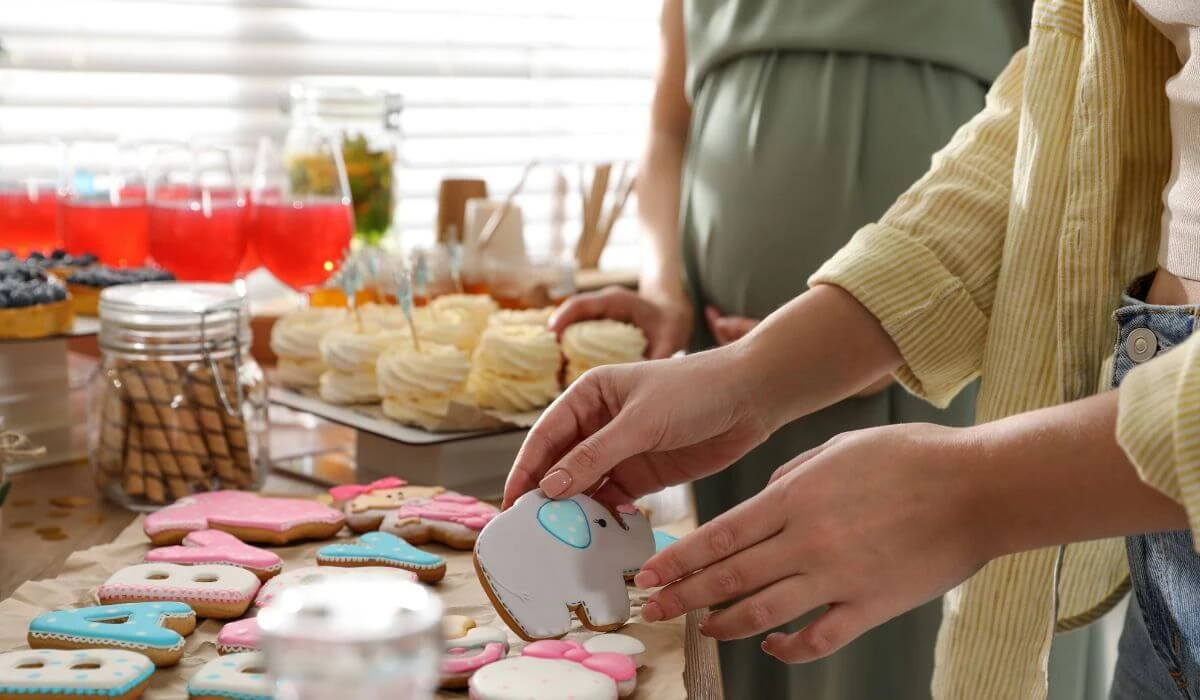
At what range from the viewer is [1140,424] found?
670 mm

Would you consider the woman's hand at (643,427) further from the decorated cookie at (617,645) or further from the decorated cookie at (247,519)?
the decorated cookie at (247,519)

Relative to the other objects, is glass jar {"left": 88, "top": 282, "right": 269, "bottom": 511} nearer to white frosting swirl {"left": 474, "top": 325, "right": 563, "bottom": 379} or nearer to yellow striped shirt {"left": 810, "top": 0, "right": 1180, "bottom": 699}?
white frosting swirl {"left": 474, "top": 325, "right": 563, "bottom": 379}

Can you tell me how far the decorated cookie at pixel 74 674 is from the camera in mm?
754

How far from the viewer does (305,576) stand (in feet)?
3.17

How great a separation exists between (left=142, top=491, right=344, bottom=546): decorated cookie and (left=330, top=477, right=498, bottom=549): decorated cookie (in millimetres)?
31

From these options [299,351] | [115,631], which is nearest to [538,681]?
[115,631]

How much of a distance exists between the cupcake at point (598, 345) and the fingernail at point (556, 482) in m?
0.56

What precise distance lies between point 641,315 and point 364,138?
2.13ft

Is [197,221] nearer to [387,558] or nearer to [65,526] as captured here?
[65,526]

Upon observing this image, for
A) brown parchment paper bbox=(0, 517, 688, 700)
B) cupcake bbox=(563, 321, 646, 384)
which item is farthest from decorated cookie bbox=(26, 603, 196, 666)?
cupcake bbox=(563, 321, 646, 384)

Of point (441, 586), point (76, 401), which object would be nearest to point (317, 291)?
point (76, 401)

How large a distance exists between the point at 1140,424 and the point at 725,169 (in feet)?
3.07

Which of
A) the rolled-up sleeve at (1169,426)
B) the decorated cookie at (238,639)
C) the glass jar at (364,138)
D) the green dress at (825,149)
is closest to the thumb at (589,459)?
the decorated cookie at (238,639)

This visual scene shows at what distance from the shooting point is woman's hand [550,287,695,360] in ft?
5.12
